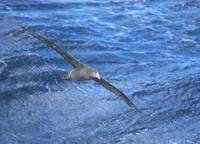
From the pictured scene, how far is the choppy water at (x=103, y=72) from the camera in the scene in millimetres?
13062

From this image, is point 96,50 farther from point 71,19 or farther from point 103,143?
point 103,143

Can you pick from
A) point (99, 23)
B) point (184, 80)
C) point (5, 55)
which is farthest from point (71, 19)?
point (184, 80)

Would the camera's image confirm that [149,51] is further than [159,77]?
Yes

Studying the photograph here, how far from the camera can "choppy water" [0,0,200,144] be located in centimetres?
1306

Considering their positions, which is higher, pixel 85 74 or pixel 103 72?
pixel 85 74

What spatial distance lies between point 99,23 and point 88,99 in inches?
232

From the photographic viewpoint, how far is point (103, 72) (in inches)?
627

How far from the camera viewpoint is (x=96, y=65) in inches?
645

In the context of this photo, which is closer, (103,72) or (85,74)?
(85,74)

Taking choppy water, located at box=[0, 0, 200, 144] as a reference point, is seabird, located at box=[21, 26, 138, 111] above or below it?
above

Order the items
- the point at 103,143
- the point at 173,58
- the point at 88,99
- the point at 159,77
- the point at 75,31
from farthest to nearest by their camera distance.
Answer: the point at 75,31 → the point at 173,58 → the point at 159,77 → the point at 88,99 → the point at 103,143

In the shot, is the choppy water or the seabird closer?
the seabird

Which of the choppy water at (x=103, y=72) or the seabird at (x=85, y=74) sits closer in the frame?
the seabird at (x=85, y=74)

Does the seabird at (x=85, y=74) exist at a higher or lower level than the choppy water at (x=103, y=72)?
higher
